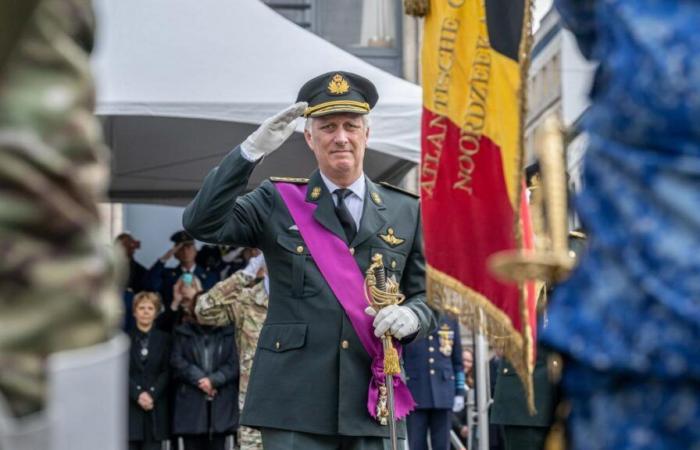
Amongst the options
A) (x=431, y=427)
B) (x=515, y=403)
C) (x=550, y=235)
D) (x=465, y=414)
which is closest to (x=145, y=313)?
(x=431, y=427)

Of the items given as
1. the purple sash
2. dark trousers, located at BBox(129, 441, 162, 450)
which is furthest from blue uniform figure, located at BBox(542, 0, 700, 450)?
dark trousers, located at BBox(129, 441, 162, 450)

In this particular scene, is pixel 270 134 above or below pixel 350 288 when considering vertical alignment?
above

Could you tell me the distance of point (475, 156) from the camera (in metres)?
4.09

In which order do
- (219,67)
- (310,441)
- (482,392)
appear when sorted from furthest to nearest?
(482,392)
(219,67)
(310,441)

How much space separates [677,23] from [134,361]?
9700 mm

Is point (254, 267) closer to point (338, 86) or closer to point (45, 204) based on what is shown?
point (338, 86)

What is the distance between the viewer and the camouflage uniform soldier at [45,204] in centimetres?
182

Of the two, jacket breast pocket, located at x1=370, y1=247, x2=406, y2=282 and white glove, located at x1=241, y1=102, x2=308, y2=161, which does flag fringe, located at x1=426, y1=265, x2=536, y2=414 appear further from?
white glove, located at x1=241, y1=102, x2=308, y2=161

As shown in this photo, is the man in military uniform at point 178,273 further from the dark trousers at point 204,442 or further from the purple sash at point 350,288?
the purple sash at point 350,288

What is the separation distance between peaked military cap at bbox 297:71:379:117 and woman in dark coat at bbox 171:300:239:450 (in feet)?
19.2

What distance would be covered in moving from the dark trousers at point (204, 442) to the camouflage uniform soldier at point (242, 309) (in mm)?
1639

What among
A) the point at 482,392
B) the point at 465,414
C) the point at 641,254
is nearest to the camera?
the point at 641,254

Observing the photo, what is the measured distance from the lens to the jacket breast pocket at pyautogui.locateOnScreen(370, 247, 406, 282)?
19.5 ft

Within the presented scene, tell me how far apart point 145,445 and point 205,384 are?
2.22 feet
